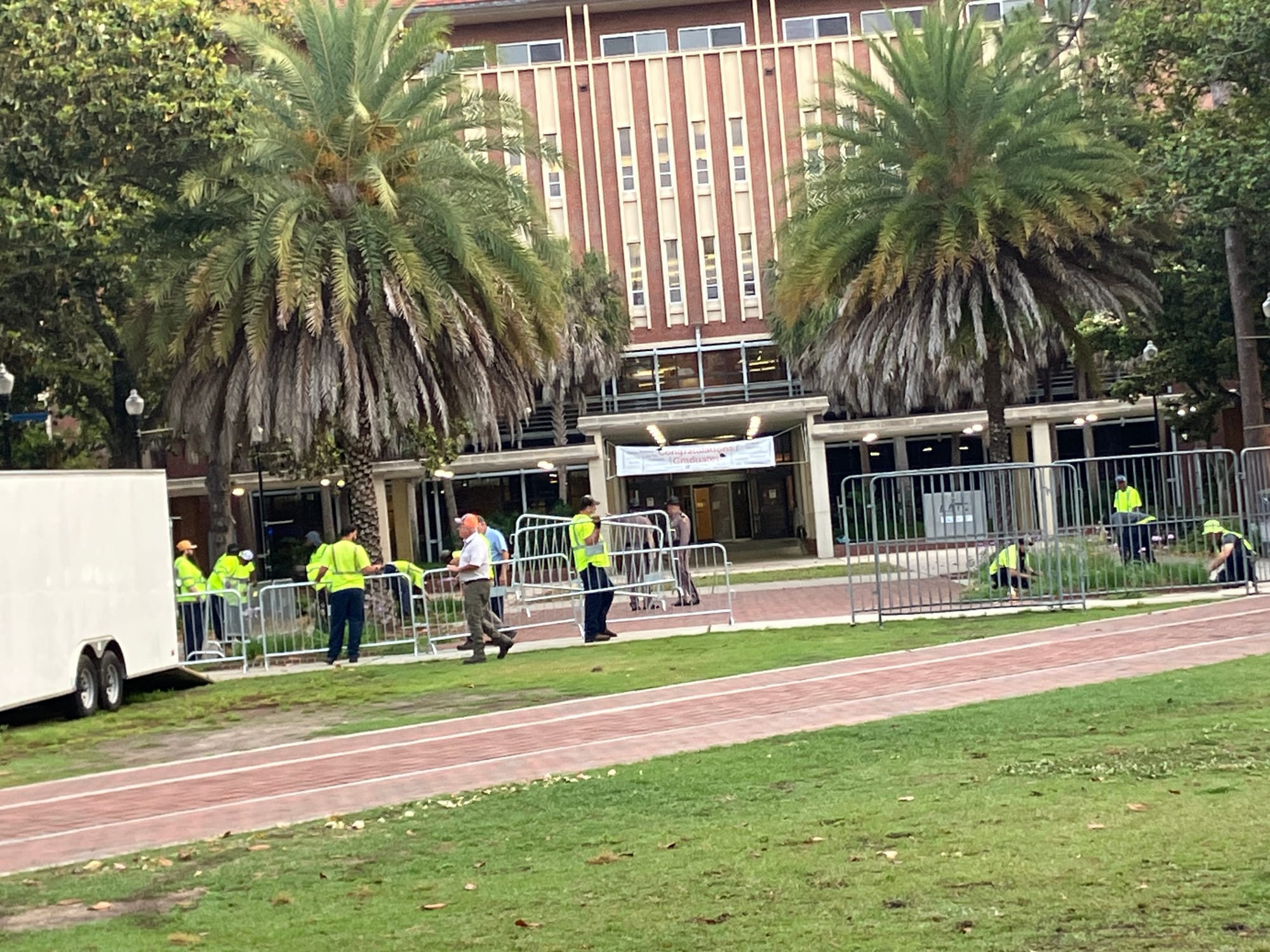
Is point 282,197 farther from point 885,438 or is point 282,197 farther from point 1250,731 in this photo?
point 885,438

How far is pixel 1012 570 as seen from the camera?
20531 millimetres

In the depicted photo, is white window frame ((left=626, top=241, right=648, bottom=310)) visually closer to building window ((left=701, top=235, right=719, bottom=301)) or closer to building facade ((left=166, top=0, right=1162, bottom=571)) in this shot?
building facade ((left=166, top=0, right=1162, bottom=571))

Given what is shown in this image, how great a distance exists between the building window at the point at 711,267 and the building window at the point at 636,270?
222 centimetres

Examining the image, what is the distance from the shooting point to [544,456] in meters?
49.5

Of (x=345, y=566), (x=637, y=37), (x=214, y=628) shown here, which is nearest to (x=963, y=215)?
(x=345, y=566)

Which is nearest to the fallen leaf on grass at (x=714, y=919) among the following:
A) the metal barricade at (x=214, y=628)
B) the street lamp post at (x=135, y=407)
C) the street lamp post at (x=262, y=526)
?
the metal barricade at (x=214, y=628)

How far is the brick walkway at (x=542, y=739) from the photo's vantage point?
33.2ft

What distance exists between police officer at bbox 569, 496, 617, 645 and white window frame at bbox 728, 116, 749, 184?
36794 mm

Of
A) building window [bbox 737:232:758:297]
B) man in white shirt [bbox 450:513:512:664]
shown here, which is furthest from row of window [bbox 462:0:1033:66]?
man in white shirt [bbox 450:513:512:664]

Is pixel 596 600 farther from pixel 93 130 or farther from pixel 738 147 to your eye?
pixel 738 147

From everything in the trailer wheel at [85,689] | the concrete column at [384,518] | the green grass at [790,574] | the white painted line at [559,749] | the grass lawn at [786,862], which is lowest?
the white painted line at [559,749]

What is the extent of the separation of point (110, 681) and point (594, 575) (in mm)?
6468

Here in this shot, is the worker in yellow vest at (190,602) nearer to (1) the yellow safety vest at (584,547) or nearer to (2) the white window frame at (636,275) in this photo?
(1) the yellow safety vest at (584,547)

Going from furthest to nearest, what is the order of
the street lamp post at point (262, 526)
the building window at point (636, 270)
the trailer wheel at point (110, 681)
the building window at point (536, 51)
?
1. the building window at point (536, 51)
2. the building window at point (636, 270)
3. the street lamp post at point (262, 526)
4. the trailer wheel at point (110, 681)
